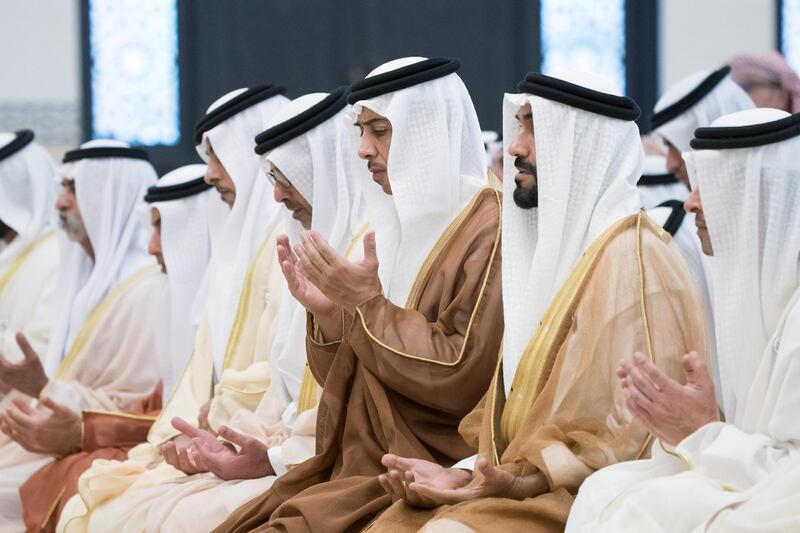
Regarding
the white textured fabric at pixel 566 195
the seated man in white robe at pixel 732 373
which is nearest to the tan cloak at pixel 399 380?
the white textured fabric at pixel 566 195

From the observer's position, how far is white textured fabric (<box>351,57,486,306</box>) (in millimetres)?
4320

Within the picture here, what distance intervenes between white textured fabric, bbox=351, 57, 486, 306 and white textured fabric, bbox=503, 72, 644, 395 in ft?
1.60

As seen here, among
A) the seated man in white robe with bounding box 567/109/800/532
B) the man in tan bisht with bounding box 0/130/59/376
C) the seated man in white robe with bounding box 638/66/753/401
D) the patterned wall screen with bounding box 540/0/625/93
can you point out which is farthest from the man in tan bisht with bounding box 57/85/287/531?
the patterned wall screen with bounding box 540/0/625/93

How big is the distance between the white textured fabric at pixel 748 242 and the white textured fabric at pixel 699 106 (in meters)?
2.41

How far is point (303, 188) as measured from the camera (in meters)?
5.06

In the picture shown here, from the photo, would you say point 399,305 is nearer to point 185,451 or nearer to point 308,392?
point 308,392

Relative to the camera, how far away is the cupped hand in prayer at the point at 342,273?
12.9 ft

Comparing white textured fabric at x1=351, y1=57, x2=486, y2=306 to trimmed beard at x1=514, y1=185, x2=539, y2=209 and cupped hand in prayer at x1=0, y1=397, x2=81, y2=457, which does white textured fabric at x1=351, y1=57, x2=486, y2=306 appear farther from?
cupped hand in prayer at x1=0, y1=397, x2=81, y2=457

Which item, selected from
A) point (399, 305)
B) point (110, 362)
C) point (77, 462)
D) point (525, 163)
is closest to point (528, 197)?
point (525, 163)

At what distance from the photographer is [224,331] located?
553cm

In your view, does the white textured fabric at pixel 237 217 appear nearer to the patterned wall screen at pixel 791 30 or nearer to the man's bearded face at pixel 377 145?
the man's bearded face at pixel 377 145

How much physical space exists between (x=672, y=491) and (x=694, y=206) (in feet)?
2.94

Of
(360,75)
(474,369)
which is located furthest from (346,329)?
(360,75)

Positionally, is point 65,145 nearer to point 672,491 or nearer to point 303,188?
point 303,188
